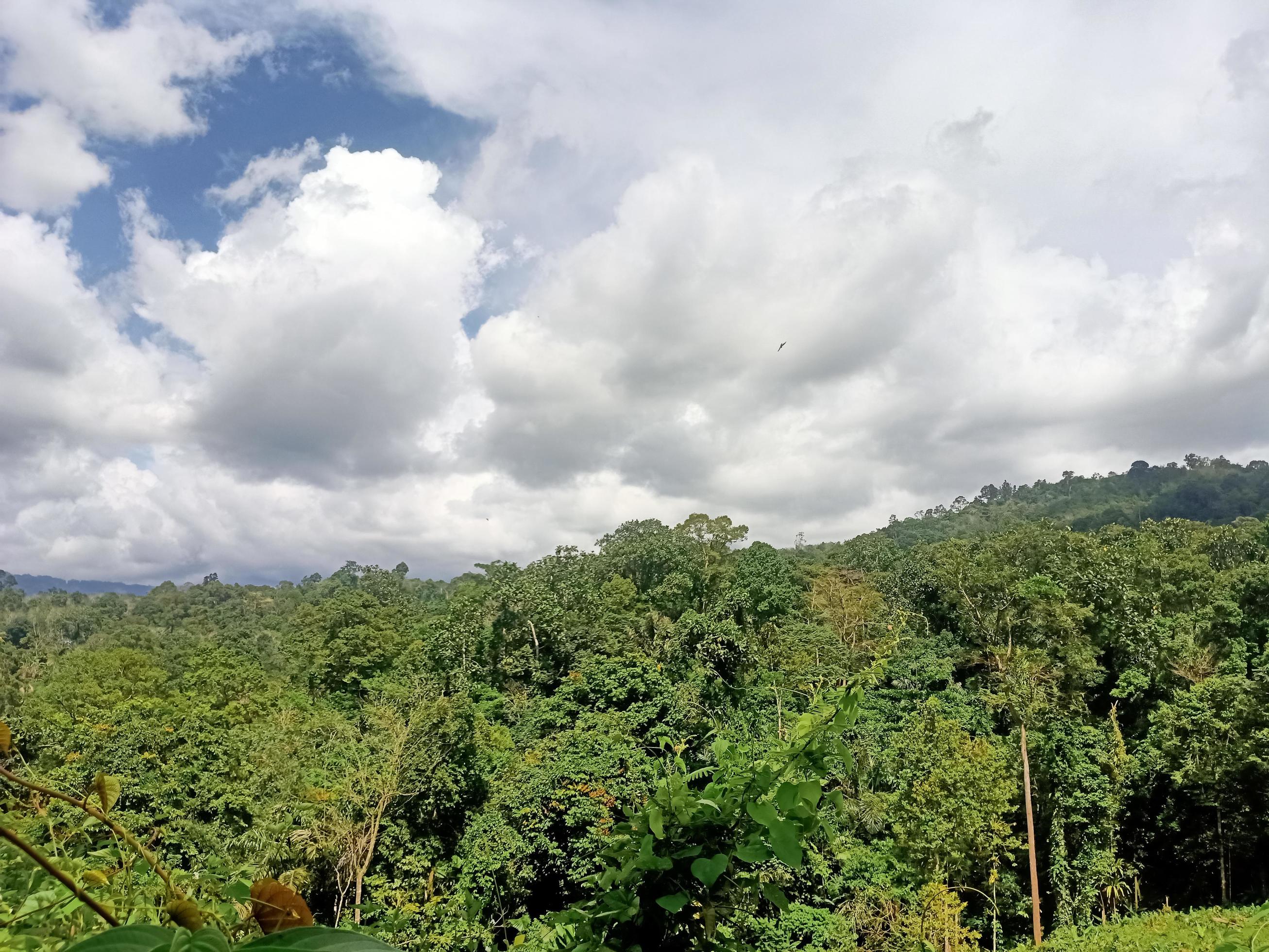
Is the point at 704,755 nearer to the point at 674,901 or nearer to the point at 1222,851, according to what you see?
the point at 674,901

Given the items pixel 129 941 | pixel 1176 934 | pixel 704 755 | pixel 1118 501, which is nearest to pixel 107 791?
pixel 129 941

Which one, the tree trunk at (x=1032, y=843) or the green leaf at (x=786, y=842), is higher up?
the green leaf at (x=786, y=842)

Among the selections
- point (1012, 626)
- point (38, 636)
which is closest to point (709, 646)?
point (1012, 626)

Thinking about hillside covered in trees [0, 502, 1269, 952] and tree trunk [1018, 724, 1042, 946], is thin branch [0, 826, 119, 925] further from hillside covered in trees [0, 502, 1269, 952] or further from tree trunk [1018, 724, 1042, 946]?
tree trunk [1018, 724, 1042, 946]

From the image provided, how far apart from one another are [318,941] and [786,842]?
2.34 feet

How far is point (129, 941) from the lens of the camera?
0.37 meters

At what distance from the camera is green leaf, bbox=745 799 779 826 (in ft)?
3.19

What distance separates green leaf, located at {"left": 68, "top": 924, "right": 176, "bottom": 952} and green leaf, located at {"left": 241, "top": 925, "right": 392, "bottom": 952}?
0.04 m

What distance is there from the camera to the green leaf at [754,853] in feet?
3.26

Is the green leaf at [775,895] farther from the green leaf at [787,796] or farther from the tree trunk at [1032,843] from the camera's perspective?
the tree trunk at [1032,843]

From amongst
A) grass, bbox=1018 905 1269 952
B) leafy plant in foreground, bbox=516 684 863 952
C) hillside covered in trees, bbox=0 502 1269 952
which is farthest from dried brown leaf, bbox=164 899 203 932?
grass, bbox=1018 905 1269 952

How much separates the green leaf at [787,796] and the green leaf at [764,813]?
2 centimetres

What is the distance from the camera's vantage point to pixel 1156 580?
2100cm

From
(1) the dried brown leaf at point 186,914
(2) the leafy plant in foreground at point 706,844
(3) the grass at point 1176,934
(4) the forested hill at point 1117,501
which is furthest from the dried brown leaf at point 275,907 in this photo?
(4) the forested hill at point 1117,501
